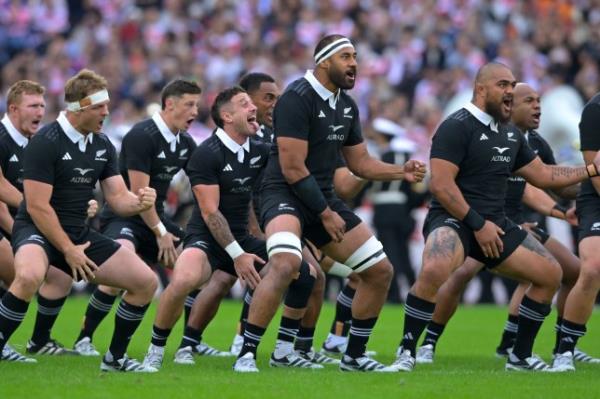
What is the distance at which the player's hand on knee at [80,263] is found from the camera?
34.9ft

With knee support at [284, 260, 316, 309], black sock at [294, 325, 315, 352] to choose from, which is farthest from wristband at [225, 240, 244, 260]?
black sock at [294, 325, 315, 352]

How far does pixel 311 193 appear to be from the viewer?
1088cm

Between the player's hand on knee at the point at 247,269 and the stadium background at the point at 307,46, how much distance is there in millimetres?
10436

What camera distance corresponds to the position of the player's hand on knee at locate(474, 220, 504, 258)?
439 inches

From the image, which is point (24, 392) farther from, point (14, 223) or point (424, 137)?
point (424, 137)

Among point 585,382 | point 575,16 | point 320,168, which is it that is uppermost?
point 575,16

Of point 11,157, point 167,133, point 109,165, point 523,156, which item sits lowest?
point 11,157

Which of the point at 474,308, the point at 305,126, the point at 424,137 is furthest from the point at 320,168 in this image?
the point at 424,137

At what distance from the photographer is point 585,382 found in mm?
10586

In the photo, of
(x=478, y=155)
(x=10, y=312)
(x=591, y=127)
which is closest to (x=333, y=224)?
(x=478, y=155)

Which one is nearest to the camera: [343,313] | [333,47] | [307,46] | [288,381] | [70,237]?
[288,381]

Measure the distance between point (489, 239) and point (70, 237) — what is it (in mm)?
3471

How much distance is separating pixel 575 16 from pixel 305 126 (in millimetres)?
14714

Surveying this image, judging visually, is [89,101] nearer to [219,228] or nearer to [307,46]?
[219,228]
